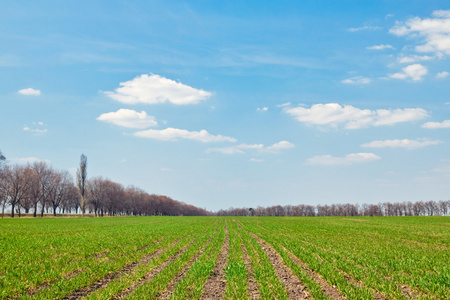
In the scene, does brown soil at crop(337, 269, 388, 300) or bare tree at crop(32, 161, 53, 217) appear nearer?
brown soil at crop(337, 269, 388, 300)

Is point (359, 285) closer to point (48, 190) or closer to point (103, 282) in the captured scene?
point (103, 282)

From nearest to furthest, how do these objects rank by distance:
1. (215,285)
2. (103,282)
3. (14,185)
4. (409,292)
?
(409,292) < (215,285) < (103,282) < (14,185)

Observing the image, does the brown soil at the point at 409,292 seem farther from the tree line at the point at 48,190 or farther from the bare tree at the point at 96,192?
the bare tree at the point at 96,192

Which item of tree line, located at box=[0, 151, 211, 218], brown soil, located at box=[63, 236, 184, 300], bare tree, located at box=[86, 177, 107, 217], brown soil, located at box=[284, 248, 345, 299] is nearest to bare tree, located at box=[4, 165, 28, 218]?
tree line, located at box=[0, 151, 211, 218]

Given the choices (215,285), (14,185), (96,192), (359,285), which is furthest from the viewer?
(96,192)

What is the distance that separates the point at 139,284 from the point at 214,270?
158 inches

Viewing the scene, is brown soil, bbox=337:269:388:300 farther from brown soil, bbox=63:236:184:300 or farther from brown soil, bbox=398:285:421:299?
brown soil, bbox=63:236:184:300

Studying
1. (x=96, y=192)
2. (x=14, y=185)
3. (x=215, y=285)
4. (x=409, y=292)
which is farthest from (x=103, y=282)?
(x=96, y=192)

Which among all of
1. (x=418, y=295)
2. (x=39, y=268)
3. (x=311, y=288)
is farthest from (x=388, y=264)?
(x=39, y=268)

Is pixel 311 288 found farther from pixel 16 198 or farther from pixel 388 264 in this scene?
pixel 16 198

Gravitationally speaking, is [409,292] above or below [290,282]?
above

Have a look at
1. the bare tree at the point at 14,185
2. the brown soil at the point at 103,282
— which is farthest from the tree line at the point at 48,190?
the brown soil at the point at 103,282

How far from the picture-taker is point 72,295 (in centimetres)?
956

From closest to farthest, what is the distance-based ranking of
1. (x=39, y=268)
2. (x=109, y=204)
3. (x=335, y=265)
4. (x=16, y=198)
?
1. (x=39, y=268)
2. (x=335, y=265)
3. (x=16, y=198)
4. (x=109, y=204)
